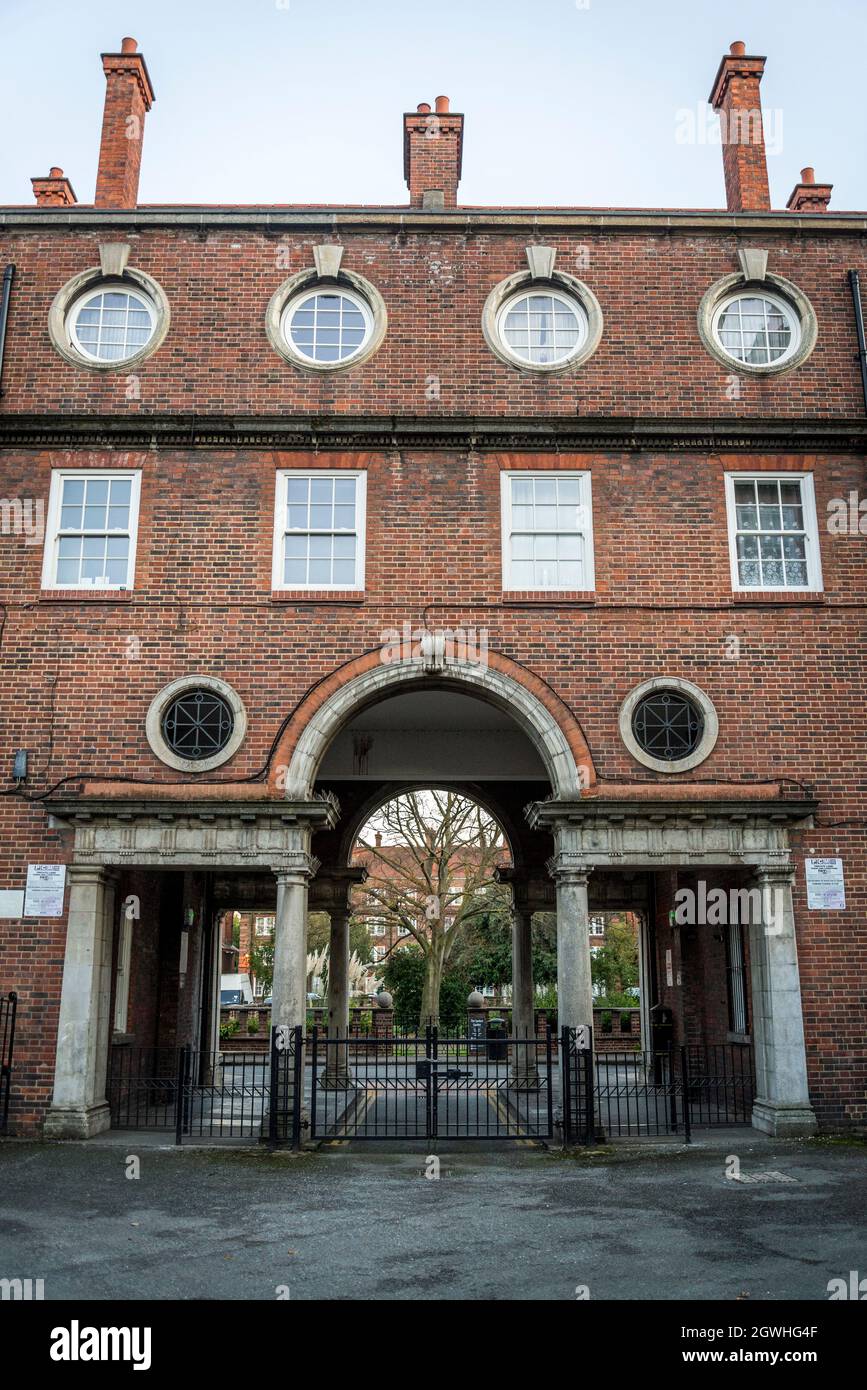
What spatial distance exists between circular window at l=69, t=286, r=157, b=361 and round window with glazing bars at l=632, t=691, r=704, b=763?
8.05 meters

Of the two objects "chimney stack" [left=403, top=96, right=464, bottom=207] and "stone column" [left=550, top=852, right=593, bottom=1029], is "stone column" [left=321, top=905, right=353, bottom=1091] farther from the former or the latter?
"chimney stack" [left=403, top=96, right=464, bottom=207]

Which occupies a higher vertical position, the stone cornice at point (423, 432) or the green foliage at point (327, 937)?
the stone cornice at point (423, 432)

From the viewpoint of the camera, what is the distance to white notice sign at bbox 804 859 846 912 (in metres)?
13.4

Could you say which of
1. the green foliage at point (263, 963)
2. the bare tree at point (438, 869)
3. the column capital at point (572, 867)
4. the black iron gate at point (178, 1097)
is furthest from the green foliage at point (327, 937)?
the column capital at point (572, 867)

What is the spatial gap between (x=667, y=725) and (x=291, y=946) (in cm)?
520

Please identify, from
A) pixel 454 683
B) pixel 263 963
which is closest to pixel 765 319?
pixel 454 683

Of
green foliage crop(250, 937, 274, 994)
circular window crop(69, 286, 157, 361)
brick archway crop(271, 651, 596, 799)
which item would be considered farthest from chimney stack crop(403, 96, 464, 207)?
green foliage crop(250, 937, 274, 994)

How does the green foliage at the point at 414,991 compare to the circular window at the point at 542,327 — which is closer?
the circular window at the point at 542,327

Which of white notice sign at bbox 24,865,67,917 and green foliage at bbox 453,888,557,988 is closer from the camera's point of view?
white notice sign at bbox 24,865,67,917

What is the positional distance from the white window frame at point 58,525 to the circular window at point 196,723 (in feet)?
5.02

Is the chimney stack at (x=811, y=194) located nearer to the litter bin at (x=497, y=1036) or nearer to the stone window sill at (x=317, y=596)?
the stone window sill at (x=317, y=596)

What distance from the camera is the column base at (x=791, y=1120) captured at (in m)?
12.6
